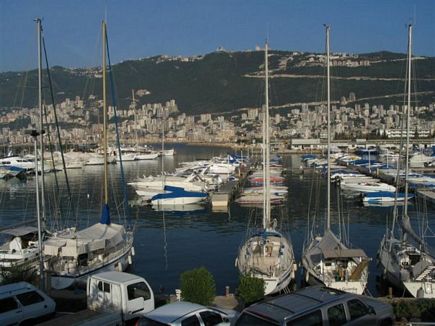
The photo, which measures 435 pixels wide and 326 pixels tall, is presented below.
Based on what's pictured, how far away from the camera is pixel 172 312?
9672 millimetres

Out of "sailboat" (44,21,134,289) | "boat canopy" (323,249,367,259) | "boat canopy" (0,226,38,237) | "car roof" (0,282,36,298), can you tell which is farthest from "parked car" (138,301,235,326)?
"boat canopy" (0,226,38,237)

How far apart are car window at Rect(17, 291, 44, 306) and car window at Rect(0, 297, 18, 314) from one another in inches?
6.5

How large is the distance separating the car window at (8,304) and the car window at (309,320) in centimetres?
622

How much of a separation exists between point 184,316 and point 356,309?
116 inches

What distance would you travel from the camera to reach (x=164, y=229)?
119 feet

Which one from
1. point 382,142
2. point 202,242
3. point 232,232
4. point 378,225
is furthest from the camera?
point 382,142

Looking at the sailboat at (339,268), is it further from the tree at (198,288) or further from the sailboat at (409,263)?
the tree at (198,288)

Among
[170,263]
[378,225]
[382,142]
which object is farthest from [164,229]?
[382,142]

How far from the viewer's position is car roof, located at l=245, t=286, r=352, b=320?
336 inches

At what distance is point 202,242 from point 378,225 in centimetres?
1301

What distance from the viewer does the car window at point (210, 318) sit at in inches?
390

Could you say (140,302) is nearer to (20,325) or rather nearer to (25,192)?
(20,325)

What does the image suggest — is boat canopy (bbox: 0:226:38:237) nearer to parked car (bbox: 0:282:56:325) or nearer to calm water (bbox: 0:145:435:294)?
calm water (bbox: 0:145:435:294)

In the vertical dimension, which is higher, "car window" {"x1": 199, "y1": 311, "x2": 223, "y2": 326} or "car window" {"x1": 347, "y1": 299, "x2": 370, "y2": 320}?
"car window" {"x1": 347, "y1": 299, "x2": 370, "y2": 320}
